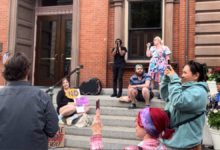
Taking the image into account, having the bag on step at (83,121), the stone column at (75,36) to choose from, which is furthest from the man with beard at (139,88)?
the stone column at (75,36)

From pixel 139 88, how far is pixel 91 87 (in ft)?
8.06

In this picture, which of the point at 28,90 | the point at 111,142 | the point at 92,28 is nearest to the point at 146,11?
the point at 92,28

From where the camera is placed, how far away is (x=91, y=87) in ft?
37.1

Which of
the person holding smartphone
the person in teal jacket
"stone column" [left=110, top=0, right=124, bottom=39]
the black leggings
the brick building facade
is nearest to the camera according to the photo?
the person in teal jacket

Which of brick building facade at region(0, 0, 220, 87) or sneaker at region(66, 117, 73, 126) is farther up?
brick building facade at region(0, 0, 220, 87)

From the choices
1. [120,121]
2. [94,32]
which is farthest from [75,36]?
[120,121]

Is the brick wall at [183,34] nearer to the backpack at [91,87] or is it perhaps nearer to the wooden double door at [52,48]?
the backpack at [91,87]

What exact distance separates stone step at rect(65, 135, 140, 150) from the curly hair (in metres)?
4.77

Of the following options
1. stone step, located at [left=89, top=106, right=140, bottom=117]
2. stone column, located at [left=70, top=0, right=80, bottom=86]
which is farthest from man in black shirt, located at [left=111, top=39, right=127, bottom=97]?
stone column, located at [left=70, top=0, right=80, bottom=86]

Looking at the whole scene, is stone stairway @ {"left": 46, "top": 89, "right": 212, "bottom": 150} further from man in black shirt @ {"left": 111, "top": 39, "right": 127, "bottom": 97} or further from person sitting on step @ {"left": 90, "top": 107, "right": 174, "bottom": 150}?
person sitting on step @ {"left": 90, "top": 107, "right": 174, "bottom": 150}

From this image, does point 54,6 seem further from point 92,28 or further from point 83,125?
point 83,125

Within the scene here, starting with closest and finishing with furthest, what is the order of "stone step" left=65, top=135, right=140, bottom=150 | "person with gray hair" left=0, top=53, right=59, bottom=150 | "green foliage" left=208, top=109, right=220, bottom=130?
"person with gray hair" left=0, top=53, right=59, bottom=150, "green foliage" left=208, top=109, right=220, bottom=130, "stone step" left=65, top=135, right=140, bottom=150

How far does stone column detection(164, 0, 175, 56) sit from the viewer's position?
36.9ft

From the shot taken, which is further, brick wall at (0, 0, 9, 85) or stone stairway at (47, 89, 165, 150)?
brick wall at (0, 0, 9, 85)
